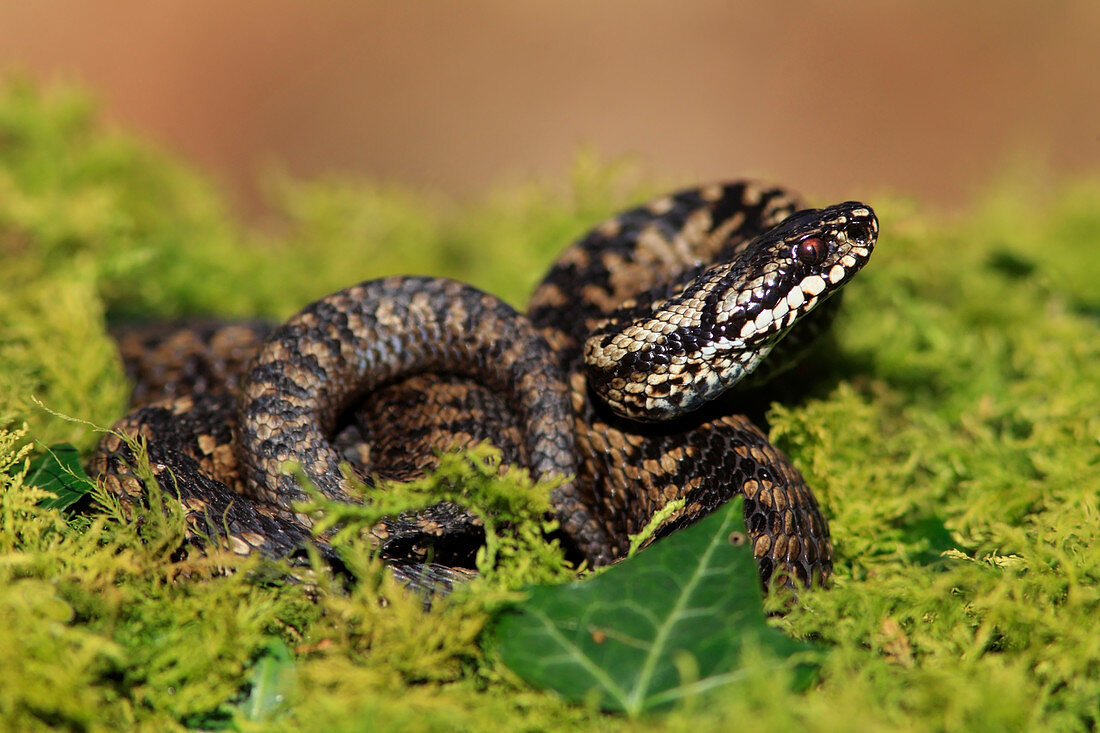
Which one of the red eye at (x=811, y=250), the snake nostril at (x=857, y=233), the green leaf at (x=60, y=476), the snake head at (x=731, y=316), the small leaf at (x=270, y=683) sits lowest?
the small leaf at (x=270, y=683)

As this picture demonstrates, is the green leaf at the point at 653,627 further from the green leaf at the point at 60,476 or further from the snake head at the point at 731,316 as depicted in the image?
the green leaf at the point at 60,476

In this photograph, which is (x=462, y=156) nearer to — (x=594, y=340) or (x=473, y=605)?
(x=594, y=340)

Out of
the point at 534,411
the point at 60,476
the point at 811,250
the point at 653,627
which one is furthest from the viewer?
the point at 534,411

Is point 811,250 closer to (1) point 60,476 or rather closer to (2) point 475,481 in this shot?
(2) point 475,481

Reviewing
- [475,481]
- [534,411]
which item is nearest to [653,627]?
[475,481]

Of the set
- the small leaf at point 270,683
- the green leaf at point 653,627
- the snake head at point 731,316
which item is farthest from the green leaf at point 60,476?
the snake head at point 731,316

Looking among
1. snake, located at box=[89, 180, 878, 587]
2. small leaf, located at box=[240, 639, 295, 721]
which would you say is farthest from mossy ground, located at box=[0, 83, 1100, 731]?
snake, located at box=[89, 180, 878, 587]
